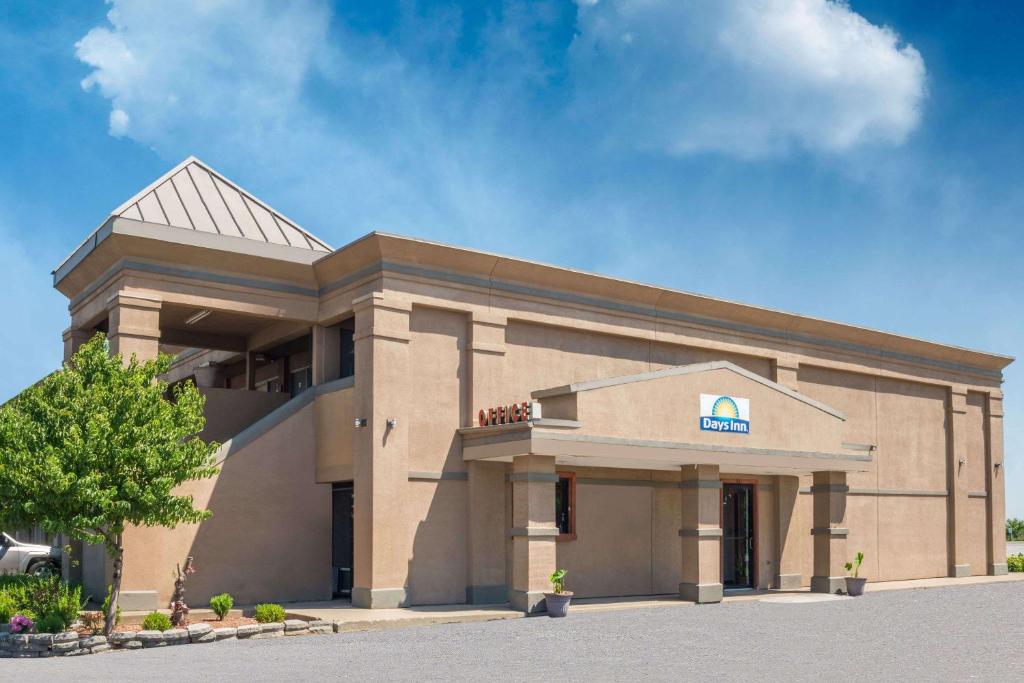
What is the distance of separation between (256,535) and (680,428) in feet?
36.0

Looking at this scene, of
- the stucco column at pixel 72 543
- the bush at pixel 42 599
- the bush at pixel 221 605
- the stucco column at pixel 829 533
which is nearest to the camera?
the bush at pixel 42 599

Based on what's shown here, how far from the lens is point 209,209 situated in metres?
29.6

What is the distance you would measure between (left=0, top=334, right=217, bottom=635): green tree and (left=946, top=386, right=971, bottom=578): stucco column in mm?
29317

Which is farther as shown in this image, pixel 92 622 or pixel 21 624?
pixel 92 622

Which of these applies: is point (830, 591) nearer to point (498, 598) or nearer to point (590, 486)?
point (590, 486)

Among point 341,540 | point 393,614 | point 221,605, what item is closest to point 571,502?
point 341,540

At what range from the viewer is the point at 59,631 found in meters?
20.9

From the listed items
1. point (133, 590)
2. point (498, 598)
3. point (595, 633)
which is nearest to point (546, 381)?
point (498, 598)

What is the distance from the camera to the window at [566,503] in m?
29.0

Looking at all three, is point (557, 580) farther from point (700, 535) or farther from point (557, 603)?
point (700, 535)

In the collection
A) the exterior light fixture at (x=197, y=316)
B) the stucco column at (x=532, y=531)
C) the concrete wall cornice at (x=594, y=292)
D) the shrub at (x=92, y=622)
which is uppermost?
the concrete wall cornice at (x=594, y=292)

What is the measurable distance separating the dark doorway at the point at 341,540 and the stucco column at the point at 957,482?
→ 23857 mm

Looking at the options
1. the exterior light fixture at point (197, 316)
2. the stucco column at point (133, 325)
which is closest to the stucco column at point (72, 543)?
the exterior light fixture at point (197, 316)

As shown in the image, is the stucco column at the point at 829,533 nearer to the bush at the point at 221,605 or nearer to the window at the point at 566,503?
the window at the point at 566,503
